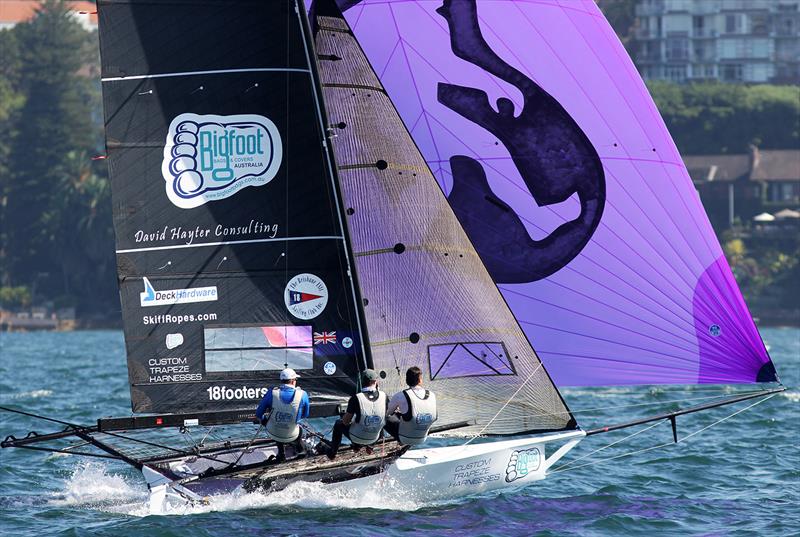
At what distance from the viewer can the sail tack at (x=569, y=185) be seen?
14.5 metres

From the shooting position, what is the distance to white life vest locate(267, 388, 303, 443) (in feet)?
44.8

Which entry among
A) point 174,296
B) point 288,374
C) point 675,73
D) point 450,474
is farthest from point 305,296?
point 675,73

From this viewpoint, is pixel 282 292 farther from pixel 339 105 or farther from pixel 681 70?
pixel 681 70

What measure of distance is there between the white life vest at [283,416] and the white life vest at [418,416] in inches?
41.0

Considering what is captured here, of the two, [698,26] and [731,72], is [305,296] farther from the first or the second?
[698,26]

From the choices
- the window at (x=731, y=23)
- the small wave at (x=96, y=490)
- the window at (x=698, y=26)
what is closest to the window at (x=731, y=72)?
the window at (x=731, y=23)

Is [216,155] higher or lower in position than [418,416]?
higher

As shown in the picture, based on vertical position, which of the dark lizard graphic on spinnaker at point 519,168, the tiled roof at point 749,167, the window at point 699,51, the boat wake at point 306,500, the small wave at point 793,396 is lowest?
the small wave at point 793,396

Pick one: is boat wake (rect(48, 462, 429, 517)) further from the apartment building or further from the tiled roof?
the apartment building

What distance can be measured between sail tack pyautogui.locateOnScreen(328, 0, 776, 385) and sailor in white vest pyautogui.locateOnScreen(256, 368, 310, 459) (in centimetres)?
296

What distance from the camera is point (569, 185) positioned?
15492mm

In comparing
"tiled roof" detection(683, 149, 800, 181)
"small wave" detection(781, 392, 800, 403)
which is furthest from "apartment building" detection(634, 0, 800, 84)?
"small wave" detection(781, 392, 800, 403)

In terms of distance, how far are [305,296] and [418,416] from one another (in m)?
1.75

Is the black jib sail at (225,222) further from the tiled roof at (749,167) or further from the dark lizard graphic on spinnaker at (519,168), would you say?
the tiled roof at (749,167)
